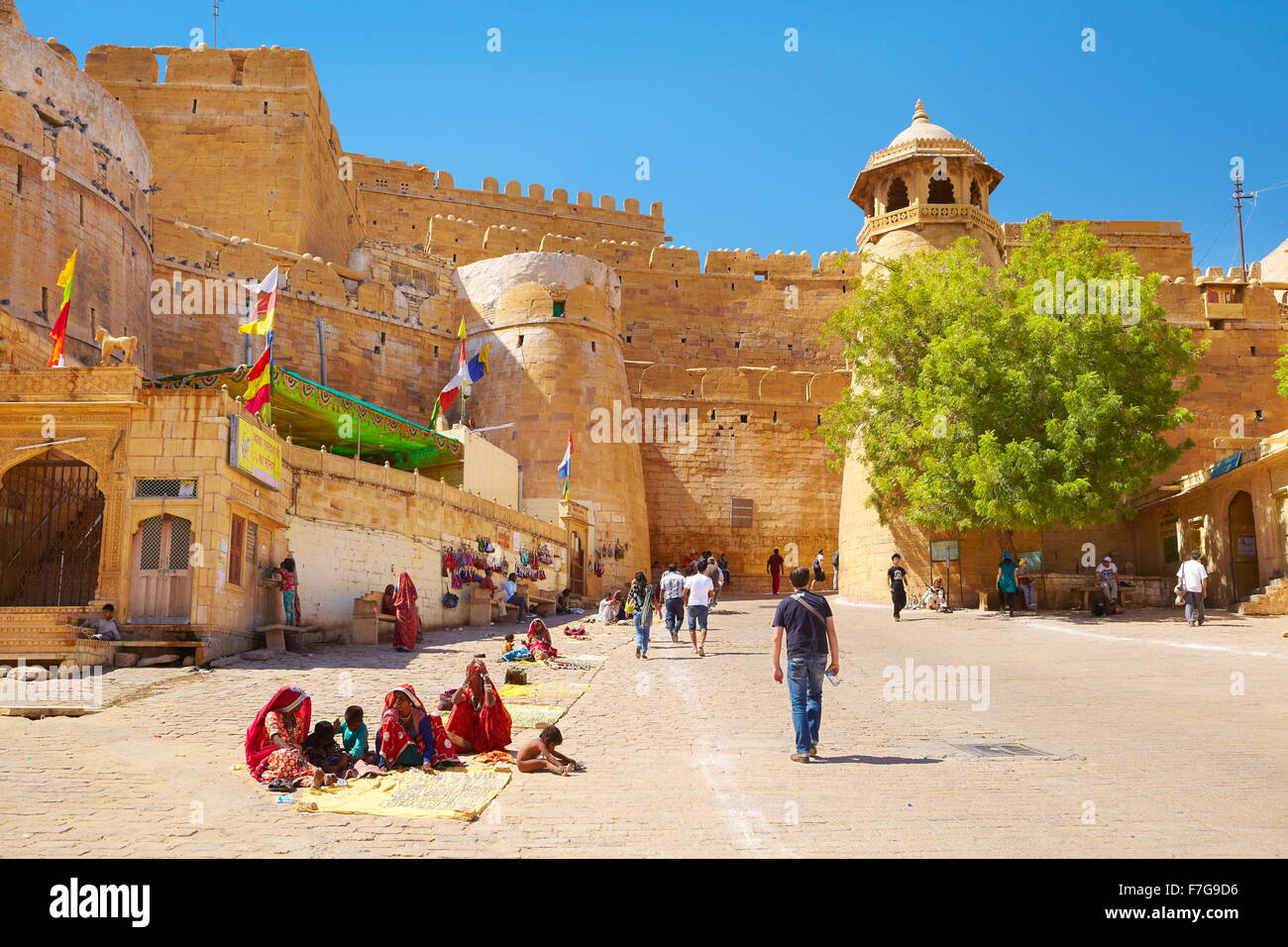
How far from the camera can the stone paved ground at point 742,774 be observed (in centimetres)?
519

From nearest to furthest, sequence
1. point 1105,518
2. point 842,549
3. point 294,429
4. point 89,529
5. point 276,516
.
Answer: point 89,529 < point 276,516 < point 1105,518 < point 294,429 < point 842,549

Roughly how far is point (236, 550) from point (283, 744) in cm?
775

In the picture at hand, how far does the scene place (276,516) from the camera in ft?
51.3

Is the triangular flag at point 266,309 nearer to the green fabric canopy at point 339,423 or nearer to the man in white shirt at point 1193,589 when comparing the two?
the green fabric canopy at point 339,423

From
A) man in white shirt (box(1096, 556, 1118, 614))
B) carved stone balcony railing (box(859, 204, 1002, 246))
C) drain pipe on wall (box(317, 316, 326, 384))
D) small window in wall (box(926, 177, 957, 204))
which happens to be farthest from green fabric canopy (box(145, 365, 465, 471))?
small window in wall (box(926, 177, 957, 204))

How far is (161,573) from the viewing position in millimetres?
13305

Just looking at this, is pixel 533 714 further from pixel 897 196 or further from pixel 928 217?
pixel 897 196

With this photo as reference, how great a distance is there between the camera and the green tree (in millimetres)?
21422

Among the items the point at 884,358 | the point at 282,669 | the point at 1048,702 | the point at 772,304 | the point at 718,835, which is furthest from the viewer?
the point at 772,304

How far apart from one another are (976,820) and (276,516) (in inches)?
484

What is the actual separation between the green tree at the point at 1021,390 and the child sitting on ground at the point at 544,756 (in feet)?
52.1

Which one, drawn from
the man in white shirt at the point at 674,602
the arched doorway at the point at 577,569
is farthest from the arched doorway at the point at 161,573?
the arched doorway at the point at 577,569

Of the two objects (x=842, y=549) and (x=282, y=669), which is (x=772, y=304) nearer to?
(x=842, y=549)
